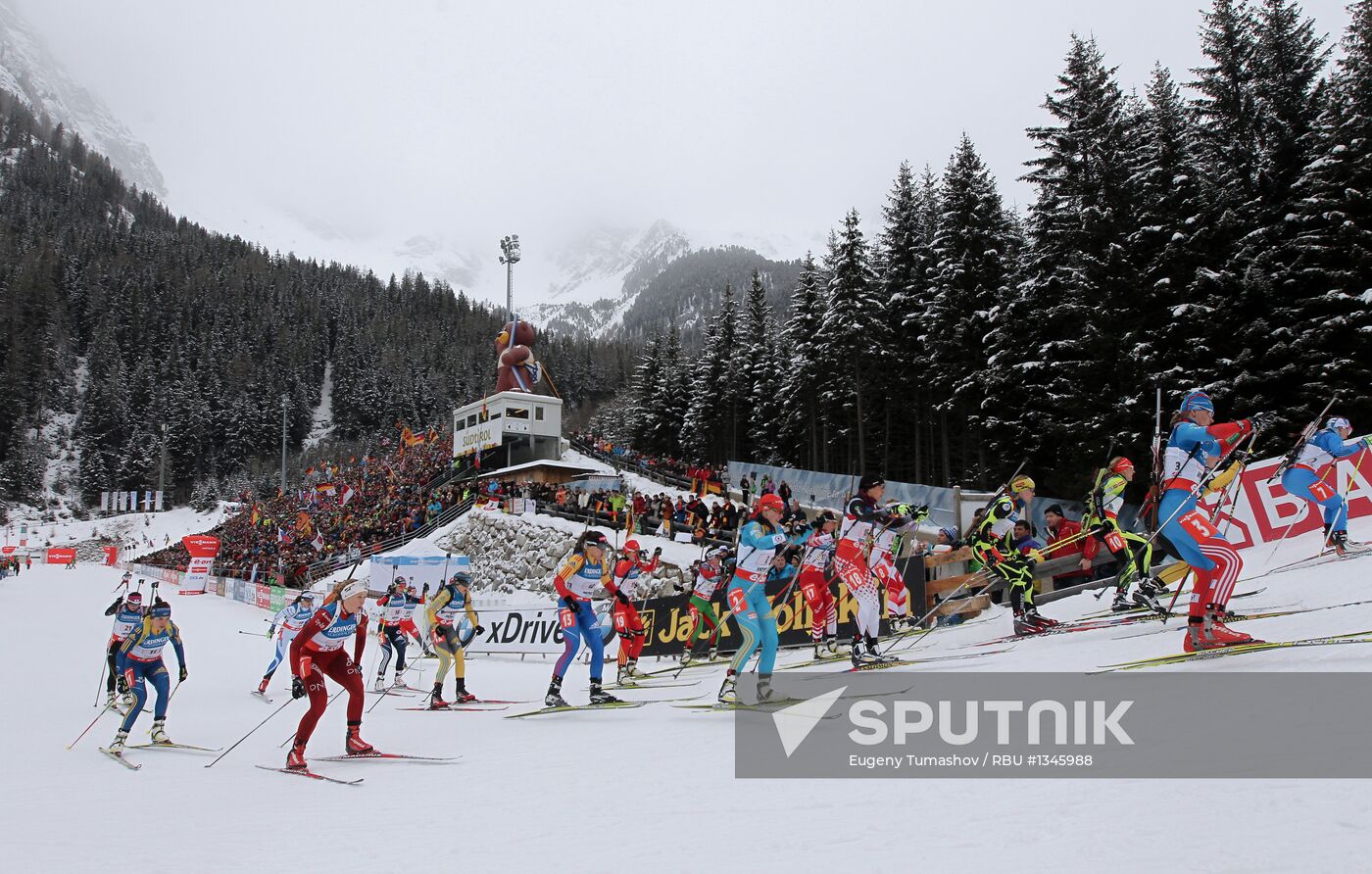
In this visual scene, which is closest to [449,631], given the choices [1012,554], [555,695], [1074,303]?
[555,695]

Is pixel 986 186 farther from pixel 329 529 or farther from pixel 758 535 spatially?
pixel 329 529

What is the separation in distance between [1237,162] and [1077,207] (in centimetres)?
439

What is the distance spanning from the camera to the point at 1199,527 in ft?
22.1

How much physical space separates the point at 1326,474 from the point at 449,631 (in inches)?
508

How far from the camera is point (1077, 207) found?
26.3m

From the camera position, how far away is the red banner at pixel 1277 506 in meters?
13.5

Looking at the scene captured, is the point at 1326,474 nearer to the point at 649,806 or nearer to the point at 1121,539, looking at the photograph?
the point at 1121,539

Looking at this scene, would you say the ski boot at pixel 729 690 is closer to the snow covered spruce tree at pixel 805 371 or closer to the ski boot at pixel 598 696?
the ski boot at pixel 598 696

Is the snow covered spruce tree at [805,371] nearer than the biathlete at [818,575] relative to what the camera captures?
No

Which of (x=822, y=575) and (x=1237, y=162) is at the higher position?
(x=1237, y=162)

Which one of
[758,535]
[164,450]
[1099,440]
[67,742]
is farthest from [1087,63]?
[164,450]

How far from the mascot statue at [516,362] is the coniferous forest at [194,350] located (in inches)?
3015

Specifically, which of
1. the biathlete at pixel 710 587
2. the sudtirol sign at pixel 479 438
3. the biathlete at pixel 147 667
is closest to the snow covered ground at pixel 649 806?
the biathlete at pixel 147 667

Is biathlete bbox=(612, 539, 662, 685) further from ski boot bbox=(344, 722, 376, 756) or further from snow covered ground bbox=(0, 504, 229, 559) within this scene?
snow covered ground bbox=(0, 504, 229, 559)
